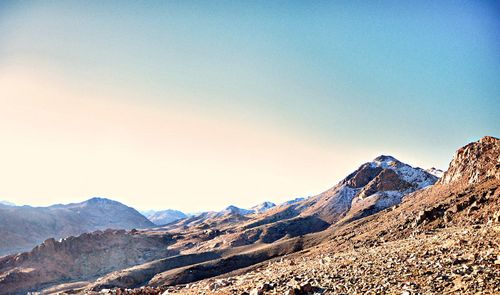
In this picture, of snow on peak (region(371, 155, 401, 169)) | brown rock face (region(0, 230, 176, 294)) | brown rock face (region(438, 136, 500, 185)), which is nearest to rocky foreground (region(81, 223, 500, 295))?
brown rock face (region(438, 136, 500, 185))

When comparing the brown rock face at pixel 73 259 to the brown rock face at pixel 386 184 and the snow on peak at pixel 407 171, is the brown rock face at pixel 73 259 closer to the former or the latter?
the brown rock face at pixel 386 184

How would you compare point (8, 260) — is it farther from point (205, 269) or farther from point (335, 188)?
point (335, 188)

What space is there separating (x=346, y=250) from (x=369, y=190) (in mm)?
91792

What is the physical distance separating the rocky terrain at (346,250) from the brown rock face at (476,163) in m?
0.31

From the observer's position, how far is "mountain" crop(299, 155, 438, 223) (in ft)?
371

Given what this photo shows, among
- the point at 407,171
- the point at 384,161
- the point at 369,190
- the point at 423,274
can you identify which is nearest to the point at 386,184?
the point at 369,190

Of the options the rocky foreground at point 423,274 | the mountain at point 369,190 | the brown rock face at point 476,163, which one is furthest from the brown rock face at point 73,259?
the rocky foreground at point 423,274

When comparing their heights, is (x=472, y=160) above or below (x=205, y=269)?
above

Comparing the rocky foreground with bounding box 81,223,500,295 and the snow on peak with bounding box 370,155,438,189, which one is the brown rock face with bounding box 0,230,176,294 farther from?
the snow on peak with bounding box 370,155,438,189

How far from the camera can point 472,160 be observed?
69438 millimetres

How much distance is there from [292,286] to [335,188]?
137397 mm

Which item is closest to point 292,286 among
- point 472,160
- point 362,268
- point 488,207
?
point 362,268

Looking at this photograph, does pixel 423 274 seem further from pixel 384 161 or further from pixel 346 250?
pixel 384 161

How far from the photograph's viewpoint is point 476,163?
6650cm
